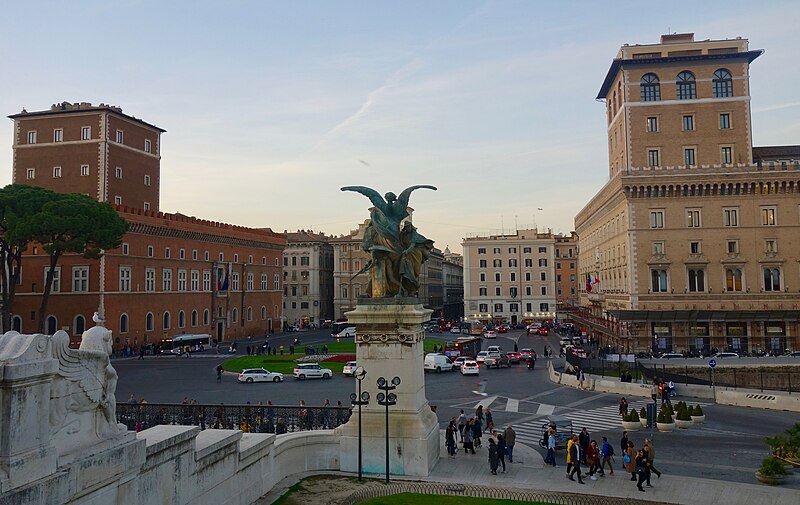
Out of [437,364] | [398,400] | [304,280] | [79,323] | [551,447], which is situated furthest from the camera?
[304,280]

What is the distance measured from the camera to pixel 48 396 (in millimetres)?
7496

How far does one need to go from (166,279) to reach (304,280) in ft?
126

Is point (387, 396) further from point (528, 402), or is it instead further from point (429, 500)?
point (528, 402)

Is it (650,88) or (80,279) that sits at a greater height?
(650,88)

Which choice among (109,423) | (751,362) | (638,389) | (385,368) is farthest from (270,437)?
(751,362)

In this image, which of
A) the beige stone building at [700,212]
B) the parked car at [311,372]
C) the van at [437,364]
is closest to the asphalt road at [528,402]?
the parked car at [311,372]

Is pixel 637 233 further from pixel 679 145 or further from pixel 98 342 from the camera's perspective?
pixel 98 342

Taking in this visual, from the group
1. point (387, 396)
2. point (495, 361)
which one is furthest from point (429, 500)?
point (495, 361)

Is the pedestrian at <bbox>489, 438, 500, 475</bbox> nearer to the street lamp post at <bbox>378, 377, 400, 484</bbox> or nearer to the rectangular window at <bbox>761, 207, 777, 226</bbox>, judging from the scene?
the street lamp post at <bbox>378, 377, 400, 484</bbox>

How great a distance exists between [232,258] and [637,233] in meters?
47.7

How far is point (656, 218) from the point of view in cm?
5391

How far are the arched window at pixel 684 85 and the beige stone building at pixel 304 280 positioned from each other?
201 feet

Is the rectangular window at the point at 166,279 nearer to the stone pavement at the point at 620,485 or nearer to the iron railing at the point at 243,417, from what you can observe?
the iron railing at the point at 243,417

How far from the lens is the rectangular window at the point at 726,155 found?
54353mm
